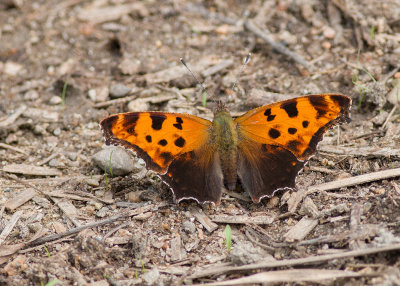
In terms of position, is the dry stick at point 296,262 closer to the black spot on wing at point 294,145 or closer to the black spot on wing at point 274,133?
the black spot on wing at point 294,145

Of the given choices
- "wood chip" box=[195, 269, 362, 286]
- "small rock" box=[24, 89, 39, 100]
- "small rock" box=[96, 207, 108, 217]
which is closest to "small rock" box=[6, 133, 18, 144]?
"small rock" box=[24, 89, 39, 100]

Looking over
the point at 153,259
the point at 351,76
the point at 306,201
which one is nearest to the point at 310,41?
the point at 351,76

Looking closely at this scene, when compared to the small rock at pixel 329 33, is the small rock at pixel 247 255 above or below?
below

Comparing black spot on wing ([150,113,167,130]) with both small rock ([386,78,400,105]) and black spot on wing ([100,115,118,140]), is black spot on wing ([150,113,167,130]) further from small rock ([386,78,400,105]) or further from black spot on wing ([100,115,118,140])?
small rock ([386,78,400,105])

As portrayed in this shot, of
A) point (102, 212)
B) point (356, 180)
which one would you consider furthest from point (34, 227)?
point (356, 180)

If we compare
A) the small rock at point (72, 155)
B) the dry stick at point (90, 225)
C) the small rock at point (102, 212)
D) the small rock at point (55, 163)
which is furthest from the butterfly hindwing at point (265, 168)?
the small rock at point (55, 163)

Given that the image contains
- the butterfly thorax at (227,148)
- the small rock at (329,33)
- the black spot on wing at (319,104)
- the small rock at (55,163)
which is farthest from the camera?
the small rock at (329,33)

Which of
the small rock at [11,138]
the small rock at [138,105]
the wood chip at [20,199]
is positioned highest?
the small rock at [138,105]

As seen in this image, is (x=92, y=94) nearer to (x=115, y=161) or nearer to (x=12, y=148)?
(x=12, y=148)

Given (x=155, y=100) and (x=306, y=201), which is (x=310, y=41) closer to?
(x=155, y=100)
